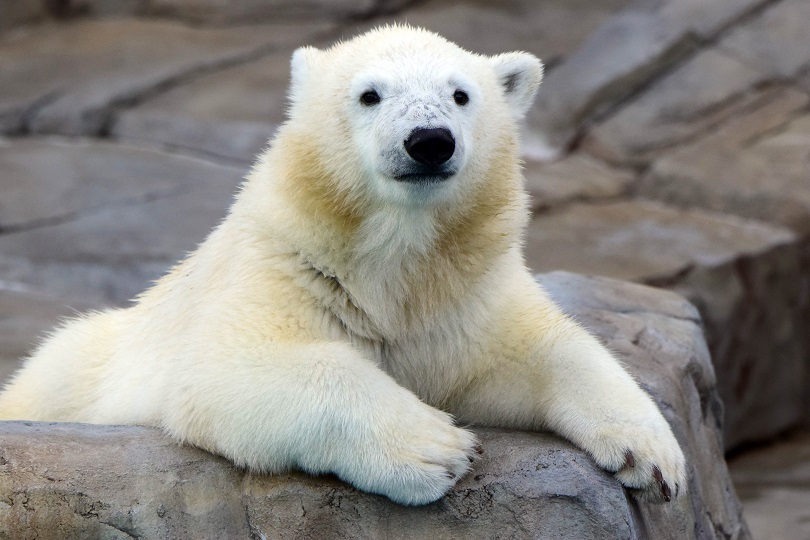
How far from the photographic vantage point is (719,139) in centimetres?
793

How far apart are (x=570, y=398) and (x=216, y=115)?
625cm

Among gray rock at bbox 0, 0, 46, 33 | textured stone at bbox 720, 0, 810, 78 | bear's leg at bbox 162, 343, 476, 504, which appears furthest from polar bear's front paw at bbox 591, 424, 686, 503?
gray rock at bbox 0, 0, 46, 33

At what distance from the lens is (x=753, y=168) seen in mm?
7379

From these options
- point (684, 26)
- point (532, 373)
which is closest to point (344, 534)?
point (532, 373)

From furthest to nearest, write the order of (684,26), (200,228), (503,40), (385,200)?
(503,40) → (684,26) → (200,228) → (385,200)

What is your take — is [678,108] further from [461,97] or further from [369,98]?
[369,98]

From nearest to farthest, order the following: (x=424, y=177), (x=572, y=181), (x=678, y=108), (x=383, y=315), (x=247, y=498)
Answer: (x=247, y=498), (x=424, y=177), (x=383, y=315), (x=572, y=181), (x=678, y=108)

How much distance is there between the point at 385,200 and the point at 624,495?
929 millimetres

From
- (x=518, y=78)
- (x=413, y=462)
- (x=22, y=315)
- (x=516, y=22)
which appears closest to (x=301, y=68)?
(x=518, y=78)

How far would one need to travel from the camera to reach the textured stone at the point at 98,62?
28.1 feet

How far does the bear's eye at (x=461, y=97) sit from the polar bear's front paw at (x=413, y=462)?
853mm

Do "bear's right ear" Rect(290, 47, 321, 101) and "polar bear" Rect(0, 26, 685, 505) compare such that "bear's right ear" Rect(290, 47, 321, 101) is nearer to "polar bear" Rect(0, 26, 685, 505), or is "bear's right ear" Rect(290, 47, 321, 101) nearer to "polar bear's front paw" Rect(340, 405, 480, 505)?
"polar bear" Rect(0, 26, 685, 505)

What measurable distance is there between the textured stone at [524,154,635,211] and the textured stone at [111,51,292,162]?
2.05m

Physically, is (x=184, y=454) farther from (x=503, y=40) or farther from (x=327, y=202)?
(x=503, y=40)
